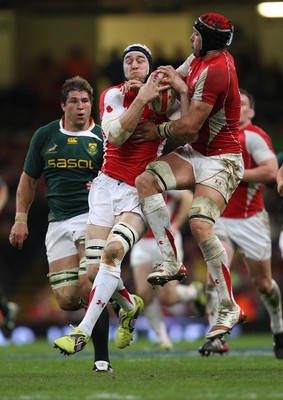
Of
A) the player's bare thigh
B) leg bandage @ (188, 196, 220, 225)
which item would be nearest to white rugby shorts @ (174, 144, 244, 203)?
the player's bare thigh

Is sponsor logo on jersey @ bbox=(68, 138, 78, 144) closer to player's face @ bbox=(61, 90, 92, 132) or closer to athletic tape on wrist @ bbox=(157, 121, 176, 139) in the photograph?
player's face @ bbox=(61, 90, 92, 132)

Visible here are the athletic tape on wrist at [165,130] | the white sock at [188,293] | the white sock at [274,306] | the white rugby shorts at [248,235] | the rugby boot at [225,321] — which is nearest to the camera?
the rugby boot at [225,321]

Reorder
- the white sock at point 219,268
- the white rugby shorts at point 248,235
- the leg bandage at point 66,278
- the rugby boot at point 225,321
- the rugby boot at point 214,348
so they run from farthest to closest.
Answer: the white rugby shorts at point 248,235 < the rugby boot at point 214,348 < the leg bandage at point 66,278 < the white sock at point 219,268 < the rugby boot at point 225,321

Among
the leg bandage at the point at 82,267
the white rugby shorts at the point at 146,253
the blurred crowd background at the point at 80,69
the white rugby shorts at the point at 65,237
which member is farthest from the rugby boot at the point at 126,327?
the blurred crowd background at the point at 80,69

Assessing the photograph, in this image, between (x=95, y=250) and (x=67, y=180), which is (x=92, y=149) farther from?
(x=95, y=250)

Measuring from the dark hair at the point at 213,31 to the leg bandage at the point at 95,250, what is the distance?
1.80 meters

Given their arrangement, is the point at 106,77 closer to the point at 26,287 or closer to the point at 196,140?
the point at 26,287

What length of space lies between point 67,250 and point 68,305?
495 millimetres

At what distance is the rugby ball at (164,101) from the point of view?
913 centimetres

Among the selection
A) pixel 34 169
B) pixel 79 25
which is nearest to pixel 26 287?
pixel 79 25

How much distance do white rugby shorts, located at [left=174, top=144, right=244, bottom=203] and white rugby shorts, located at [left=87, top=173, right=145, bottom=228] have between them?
53 centimetres

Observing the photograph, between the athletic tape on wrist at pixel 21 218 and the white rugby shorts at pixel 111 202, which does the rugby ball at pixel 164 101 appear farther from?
the athletic tape on wrist at pixel 21 218

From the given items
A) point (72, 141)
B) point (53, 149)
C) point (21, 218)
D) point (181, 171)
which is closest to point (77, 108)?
point (72, 141)

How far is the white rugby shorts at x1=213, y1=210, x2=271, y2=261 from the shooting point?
1208cm
